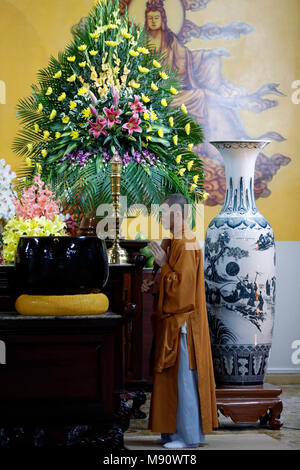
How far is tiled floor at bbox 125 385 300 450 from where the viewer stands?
14.7ft

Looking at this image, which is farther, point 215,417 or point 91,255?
point 215,417

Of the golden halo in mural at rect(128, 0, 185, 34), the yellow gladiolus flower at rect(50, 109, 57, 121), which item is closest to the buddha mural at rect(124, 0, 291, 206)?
the golden halo in mural at rect(128, 0, 185, 34)

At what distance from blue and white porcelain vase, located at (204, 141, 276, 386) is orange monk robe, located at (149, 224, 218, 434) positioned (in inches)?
22.9

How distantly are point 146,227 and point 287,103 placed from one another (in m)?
1.67

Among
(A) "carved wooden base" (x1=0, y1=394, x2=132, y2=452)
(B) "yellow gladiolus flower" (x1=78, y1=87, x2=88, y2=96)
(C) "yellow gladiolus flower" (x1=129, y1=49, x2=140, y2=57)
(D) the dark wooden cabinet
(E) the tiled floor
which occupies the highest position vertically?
(C) "yellow gladiolus flower" (x1=129, y1=49, x2=140, y2=57)

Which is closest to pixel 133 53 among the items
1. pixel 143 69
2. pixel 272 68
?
pixel 143 69

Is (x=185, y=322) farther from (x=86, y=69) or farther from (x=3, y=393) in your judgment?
(x=3, y=393)

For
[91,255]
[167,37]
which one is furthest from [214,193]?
[91,255]

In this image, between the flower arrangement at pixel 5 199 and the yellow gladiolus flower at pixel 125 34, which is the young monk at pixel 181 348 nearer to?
the yellow gladiolus flower at pixel 125 34

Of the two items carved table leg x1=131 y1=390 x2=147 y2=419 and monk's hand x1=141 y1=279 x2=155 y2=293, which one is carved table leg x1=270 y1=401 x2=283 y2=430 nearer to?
carved table leg x1=131 y1=390 x2=147 y2=419

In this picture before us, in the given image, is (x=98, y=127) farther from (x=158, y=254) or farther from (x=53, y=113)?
(x=158, y=254)

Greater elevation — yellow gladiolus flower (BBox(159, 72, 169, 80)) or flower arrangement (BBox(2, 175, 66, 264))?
yellow gladiolus flower (BBox(159, 72, 169, 80))

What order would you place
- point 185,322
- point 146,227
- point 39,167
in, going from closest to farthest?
point 39,167, point 185,322, point 146,227

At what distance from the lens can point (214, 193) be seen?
691cm
